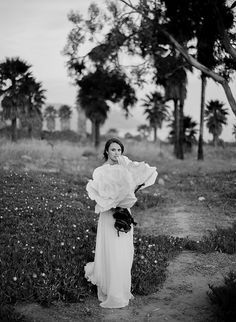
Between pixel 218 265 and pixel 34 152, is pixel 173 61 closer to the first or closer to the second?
pixel 34 152

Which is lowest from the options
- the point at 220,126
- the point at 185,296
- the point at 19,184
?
the point at 185,296

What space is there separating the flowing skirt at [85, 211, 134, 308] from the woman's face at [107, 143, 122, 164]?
796mm

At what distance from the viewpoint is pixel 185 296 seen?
5898 millimetres

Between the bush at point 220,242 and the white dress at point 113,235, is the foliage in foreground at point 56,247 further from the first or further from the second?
the white dress at point 113,235

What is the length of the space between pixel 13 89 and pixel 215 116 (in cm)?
2952

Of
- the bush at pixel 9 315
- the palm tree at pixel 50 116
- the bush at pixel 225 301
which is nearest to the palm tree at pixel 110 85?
the bush at pixel 225 301

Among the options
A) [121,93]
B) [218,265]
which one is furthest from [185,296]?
[121,93]

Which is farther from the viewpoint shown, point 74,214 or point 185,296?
point 74,214

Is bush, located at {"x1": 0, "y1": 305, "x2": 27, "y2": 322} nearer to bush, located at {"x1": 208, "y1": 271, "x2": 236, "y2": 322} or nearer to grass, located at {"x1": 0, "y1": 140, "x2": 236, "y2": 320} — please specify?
grass, located at {"x1": 0, "y1": 140, "x2": 236, "y2": 320}

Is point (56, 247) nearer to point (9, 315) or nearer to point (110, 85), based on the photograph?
point (9, 315)

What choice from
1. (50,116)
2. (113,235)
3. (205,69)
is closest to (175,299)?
(113,235)

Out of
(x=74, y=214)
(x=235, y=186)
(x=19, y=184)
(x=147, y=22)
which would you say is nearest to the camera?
(x=74, y=214)

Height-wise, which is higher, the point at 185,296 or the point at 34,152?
the point at 34,152

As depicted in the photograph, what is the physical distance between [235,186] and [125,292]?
34.1 ft
